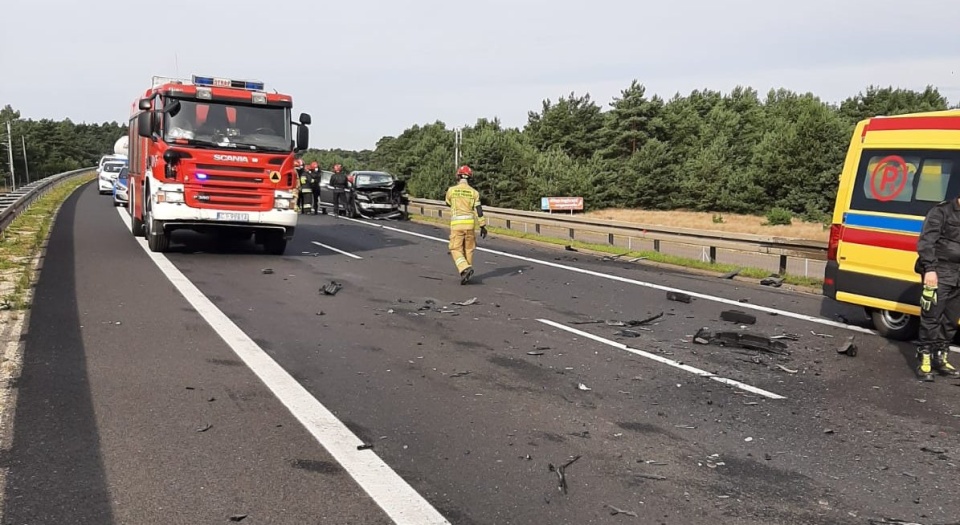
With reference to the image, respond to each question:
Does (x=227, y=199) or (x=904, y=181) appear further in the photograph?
(x=227, y=199)

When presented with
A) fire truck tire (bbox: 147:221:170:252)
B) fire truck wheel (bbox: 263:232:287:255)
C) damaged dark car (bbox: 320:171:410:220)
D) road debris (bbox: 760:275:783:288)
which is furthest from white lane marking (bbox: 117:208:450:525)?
damaged dark car (bbox: 320:171:410:220)

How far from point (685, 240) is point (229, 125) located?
412 inches

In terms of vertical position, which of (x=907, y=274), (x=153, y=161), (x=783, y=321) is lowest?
(x=783, y=321)

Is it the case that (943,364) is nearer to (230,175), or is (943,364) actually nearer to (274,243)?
(230,175)

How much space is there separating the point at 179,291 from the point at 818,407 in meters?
7.93

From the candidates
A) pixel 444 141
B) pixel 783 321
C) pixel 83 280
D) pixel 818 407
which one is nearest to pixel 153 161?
pixel 83 280

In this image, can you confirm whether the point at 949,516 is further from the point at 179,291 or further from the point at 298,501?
the point at 179,291

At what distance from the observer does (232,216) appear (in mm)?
13617

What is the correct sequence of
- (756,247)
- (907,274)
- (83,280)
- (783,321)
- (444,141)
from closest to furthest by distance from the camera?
(907,274), (783,321), (83,280), (756,247), (444,141)

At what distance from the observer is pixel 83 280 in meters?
10.7

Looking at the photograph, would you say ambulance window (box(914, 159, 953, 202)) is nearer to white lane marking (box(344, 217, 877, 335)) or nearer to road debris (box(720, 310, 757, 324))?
white lane marking (box(344, 217, 877, 335))

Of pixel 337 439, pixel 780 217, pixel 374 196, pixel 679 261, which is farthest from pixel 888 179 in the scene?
pixel 780 217

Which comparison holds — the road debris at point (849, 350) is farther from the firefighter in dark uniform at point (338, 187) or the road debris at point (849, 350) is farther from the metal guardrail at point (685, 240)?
the firefighter in dark uniform at point (338, 187)

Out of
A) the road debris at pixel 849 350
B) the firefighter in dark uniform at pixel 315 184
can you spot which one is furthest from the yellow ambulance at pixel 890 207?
the firefighter in dark uniform at pixel 315 184
